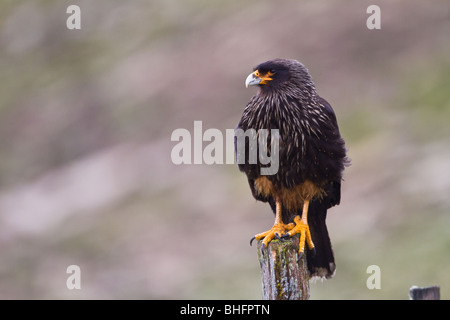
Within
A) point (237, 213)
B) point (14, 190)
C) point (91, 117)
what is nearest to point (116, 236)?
point (237, 213)

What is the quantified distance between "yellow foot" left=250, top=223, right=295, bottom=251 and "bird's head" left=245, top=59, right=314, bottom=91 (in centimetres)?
120

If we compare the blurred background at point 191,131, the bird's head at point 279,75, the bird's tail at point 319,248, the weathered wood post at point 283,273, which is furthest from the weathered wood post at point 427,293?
the blurred background at point 191,131

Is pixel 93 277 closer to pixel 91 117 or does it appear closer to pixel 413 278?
pixel 413 278

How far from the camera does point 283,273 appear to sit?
5.04m

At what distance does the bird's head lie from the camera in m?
6.32

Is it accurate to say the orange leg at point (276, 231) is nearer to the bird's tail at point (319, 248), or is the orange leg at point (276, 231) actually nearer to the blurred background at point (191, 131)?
the bird's tail at point (319, 248)

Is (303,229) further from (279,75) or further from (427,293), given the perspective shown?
(427,293)

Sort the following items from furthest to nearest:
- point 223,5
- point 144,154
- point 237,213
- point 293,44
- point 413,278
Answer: point 223,5, point 293,44, point 144,154, point 237,213, point 413,278

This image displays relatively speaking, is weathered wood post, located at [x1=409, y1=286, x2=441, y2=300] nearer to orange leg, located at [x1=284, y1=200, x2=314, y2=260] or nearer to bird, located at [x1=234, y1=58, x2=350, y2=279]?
orange leg, located at [x1=284, y1=200, x2=314, y2=260]

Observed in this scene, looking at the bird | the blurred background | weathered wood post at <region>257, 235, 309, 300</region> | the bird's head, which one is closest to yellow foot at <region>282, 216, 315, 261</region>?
the bird

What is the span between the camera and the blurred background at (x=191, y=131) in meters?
15.5

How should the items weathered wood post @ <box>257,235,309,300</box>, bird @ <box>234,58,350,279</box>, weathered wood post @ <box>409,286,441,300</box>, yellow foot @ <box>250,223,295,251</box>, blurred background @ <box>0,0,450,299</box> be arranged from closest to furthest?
weathered wood post @ <box>409,286,441,300</box> < weathered wood post @ <box>257,235,309,300</box> < yellow foot @ <box>250,223,295,251</box> < bird @ <box>234,58,350,279</box> < blurred background @ <box>0,0,450,299</box>

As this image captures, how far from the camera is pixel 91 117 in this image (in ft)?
80.5

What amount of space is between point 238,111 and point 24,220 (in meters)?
Answer: 7.07
